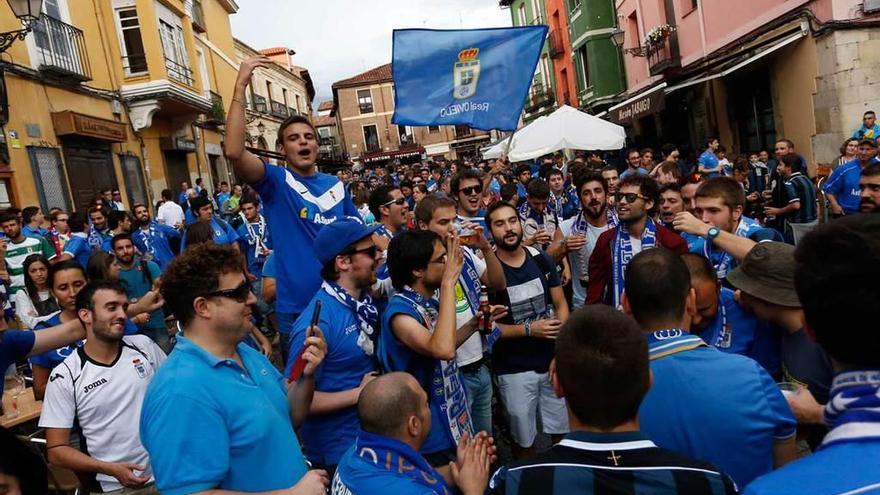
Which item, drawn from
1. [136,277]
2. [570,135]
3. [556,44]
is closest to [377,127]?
[556,44]

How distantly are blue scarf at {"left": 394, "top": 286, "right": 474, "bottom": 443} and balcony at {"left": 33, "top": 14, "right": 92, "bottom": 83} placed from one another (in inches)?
498

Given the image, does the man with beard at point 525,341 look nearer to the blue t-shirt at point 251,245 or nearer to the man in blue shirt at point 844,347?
the man in blue shirt at point 844,347

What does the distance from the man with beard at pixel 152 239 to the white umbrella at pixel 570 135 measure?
6.75 meters

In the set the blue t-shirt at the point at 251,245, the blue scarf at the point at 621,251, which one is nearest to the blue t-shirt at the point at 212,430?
the blue scarf at the point at 621,251

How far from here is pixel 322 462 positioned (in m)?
2.96

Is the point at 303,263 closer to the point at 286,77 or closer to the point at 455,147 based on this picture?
the point at 286,77

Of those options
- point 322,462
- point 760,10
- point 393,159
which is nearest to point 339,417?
point 322,462

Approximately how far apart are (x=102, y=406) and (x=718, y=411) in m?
2.85

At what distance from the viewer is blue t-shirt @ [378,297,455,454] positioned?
285 cm

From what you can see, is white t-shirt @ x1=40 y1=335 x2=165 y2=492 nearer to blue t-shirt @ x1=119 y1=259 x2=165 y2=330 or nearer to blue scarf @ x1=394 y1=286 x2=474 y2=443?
blue scarf @ x1=394 y1=286 x2=474 y2=443

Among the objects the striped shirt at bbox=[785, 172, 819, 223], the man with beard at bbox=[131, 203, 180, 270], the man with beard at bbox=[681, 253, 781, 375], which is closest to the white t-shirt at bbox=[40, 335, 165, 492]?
the man with beard at bbox=[681, 253, 781, 375]

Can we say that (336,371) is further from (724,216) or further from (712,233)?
(724,216)

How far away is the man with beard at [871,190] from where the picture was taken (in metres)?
4.20

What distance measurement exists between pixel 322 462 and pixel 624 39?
23759 mm
